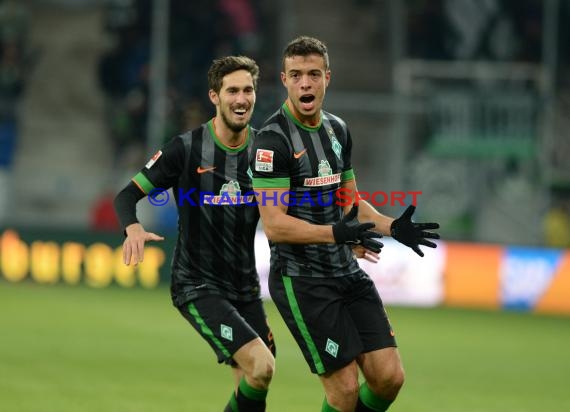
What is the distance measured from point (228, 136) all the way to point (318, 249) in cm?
99

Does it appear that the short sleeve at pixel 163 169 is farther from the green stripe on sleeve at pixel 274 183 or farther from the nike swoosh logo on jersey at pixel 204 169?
the green stripe on sleeve at pixel 274 183

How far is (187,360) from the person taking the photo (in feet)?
35.4

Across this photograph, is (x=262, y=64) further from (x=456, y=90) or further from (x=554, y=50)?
(x=554, y=50)

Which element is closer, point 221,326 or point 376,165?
point 221,326

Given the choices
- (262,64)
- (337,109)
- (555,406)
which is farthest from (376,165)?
(555,406)

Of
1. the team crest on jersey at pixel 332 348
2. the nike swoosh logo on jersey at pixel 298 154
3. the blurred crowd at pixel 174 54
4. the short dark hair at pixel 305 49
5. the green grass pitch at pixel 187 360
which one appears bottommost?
the green grass pitch at pixel 187 360

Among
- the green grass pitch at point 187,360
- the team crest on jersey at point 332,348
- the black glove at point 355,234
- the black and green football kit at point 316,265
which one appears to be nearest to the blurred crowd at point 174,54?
the green grass pitch at point 187,360

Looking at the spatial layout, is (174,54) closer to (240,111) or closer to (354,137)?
(354,137)

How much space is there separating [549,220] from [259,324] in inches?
473

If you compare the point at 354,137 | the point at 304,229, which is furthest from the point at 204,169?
the point at 354,137

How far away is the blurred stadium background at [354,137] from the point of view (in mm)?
15844

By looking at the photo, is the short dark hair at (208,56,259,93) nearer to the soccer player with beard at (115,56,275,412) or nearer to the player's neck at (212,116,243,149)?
the soccer player with beard at (115,56,275,412)

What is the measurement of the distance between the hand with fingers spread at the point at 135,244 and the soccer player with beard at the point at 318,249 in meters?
0.70

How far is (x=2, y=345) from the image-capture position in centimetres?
1101
